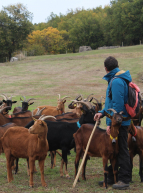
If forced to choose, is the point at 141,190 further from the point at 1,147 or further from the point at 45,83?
the point at 45,83

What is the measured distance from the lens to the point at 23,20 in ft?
180

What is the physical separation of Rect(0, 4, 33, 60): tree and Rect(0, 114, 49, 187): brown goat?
162ft

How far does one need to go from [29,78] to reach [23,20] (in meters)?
26.3

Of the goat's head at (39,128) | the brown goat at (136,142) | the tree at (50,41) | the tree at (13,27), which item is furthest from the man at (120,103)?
the tree at (50,41)

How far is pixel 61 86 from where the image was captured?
27188 mm

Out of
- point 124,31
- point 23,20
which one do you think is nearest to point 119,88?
point 23,20

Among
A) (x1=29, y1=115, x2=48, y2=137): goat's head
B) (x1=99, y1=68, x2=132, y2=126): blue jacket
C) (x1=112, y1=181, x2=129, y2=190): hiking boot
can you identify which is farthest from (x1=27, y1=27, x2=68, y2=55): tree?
(x1=112, y1=181, x2=129, y2=190): hiking boot

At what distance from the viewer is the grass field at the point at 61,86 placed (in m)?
5.79

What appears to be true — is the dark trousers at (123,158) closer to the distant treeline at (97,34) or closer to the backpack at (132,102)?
the backpack at (132,102)

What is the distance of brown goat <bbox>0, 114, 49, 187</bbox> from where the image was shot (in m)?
5.72

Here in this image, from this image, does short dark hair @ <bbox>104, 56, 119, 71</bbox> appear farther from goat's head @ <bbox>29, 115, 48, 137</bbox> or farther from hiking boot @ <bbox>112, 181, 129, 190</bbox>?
hiking boot @ <bbox>112, 181, 129, 190</bbox>

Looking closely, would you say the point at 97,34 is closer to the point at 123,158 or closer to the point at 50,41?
the point at 50,41

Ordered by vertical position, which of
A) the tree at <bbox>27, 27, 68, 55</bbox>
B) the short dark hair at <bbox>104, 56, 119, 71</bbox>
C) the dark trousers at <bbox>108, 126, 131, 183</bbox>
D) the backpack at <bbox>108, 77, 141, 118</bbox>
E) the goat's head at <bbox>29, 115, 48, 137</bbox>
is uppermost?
the tree at <bbox>27, 27, 68, 55</bbox>

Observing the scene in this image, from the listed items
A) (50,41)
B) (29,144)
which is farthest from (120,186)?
(50,41)
